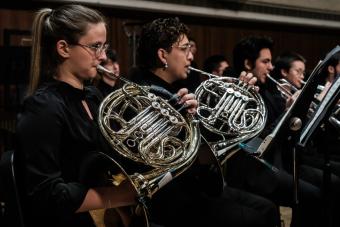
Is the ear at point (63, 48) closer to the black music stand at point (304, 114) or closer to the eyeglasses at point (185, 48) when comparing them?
the eyeglasses at point (185, 48)

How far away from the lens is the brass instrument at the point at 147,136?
56.9 inches

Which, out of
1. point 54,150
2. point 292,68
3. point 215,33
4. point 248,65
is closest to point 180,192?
point 54,150

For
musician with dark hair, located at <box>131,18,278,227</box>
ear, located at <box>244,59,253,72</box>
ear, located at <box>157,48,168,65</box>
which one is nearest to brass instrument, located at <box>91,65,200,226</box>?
musician with dark hair, located at <box>131,18,278,227</box>

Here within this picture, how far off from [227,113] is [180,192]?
18.5 inches

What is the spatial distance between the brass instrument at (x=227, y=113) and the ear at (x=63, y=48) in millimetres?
762

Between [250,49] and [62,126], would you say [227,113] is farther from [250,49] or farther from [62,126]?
[250,49]

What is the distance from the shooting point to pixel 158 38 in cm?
218

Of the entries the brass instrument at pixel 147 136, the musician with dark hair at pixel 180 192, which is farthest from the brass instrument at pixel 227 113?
the brass instrument at pixel 147 136

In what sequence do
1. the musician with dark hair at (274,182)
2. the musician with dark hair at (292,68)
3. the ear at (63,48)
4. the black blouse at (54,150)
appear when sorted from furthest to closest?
the musician with dark hair at (292,68), the musician with dark hair at (274,182), the ear at (63,48), the black blouse at (54,150)

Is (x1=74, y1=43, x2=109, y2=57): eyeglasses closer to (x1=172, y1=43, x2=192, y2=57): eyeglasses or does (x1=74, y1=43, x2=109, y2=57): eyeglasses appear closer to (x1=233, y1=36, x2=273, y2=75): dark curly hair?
(x1=172, y1=43, x2=192, y2=57): eyeglasses

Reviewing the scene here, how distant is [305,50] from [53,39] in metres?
6.96

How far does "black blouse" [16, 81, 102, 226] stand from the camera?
1.37m

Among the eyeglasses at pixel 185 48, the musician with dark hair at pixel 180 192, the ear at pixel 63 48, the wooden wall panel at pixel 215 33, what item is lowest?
the wooden wall panel at pixel 215 33

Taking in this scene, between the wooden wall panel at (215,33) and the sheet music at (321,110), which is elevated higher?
the sheet music at (321,110)
